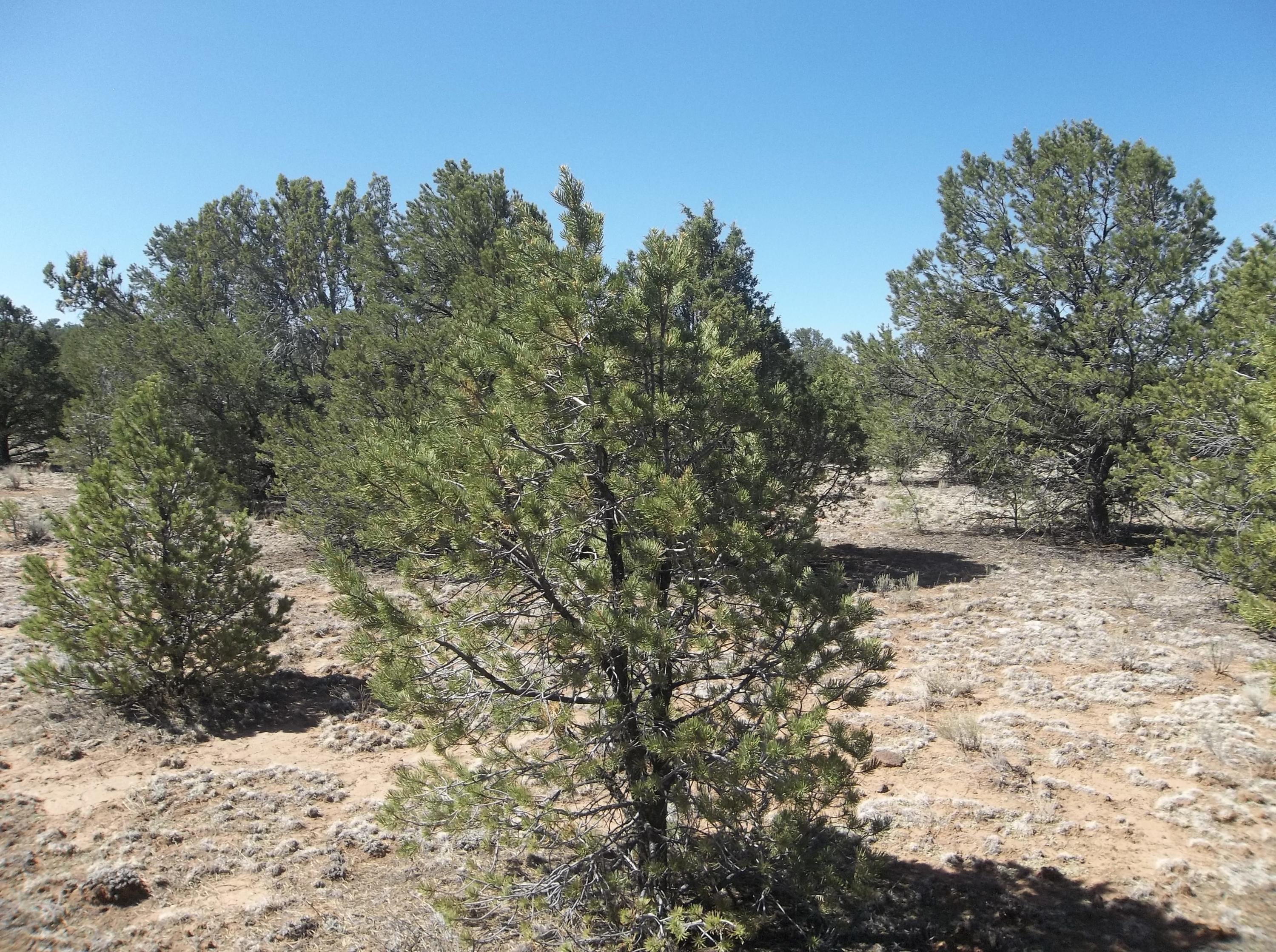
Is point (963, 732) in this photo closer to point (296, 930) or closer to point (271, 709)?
point (296, 930)

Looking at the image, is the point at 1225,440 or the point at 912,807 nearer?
the point at 912,807

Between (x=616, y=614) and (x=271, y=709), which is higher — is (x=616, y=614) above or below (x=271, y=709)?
above

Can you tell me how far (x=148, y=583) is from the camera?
697 centimetres

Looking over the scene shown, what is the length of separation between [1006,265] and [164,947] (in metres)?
15.8

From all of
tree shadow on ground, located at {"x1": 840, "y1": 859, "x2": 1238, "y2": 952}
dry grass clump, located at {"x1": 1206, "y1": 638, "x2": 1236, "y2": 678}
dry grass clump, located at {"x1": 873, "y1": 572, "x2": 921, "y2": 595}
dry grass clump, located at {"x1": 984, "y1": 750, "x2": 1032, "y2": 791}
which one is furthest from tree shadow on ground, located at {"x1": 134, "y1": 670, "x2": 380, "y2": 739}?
dry grass clump, located at {"x1": 1206, "y1": 638, "x2": 1236, "y2": 678}

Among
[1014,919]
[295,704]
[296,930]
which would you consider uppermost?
[295,704]

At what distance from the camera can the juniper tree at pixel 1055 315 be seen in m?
13.0

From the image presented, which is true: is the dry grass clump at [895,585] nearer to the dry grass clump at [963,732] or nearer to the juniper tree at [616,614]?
the dry grass clump at [963,732]

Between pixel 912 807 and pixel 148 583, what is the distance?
7035 mm

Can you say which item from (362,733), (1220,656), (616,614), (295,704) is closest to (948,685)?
(1220,656)

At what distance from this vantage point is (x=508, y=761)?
371cm

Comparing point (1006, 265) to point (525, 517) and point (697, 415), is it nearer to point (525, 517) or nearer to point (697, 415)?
point (697, 415)

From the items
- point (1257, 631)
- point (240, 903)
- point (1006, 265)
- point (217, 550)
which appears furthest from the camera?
point (1006, 265)

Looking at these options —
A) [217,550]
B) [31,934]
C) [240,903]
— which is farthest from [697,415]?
[217,550]
